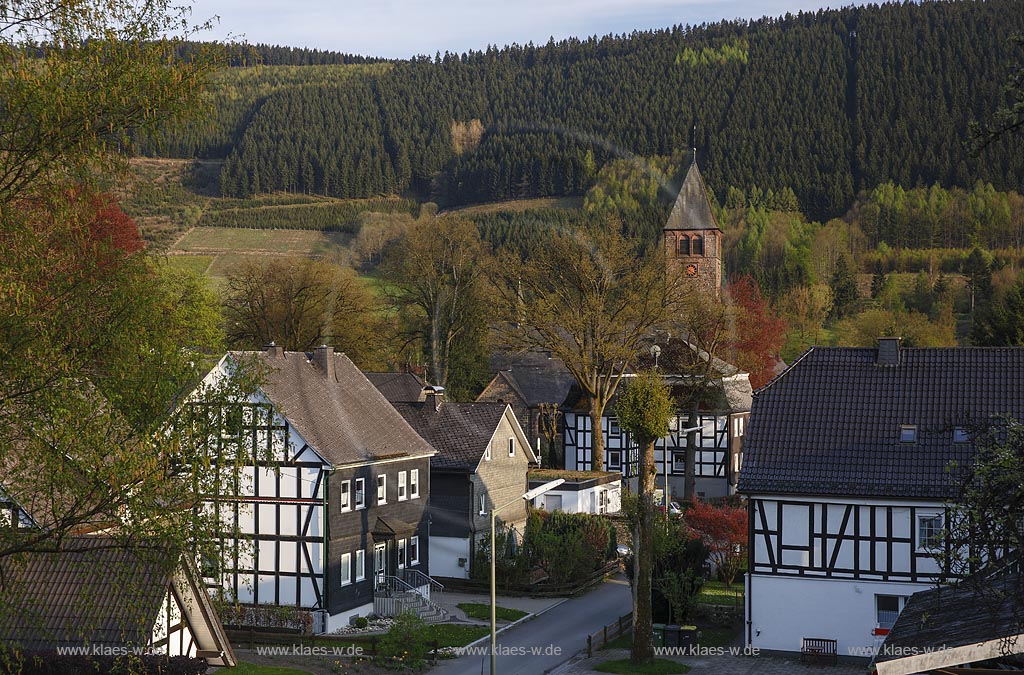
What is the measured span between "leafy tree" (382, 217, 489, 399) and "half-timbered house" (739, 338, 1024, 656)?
3288 centimetres

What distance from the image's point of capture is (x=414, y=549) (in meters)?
38.4

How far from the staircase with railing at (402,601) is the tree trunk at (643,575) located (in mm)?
7681

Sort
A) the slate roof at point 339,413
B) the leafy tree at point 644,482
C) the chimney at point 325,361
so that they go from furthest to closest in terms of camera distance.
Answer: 1. the chimney at point 325,361
2. the slate roof at point 339,413
3. the leafy tree at point 644,482

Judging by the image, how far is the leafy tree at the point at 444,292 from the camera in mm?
65000

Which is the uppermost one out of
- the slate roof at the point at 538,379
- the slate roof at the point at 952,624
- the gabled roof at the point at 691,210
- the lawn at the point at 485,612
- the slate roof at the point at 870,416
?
the gabled roof at the point at 691,210

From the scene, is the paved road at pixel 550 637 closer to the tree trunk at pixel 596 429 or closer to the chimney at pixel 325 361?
the chimney at pixel 325 361

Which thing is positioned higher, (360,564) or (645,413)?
(645,413)

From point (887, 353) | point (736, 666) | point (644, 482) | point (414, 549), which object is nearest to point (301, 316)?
point (414, 549)

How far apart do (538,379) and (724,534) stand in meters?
27.9

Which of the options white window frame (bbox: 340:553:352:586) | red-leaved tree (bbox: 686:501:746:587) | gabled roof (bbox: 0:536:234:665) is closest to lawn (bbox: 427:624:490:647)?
white window frame (bbox: 340:553:352:586)

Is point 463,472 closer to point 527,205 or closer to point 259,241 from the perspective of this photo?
point 259,241

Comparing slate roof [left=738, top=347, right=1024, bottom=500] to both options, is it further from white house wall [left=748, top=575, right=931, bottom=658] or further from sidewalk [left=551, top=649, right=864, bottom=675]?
sidewalk [left=551, top=649, right=864, bottom=675]

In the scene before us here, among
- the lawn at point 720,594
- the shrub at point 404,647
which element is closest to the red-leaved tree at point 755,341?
the lawn at point 720,594

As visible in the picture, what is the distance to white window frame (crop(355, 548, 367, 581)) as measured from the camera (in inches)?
1382
